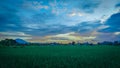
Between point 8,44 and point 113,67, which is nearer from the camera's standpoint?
point 113,67

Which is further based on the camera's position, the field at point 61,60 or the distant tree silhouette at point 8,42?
the distant tree silhouette at point 8,42

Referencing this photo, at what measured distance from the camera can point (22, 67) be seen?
12.7ft

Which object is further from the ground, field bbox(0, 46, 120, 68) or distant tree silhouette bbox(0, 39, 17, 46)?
distant tree silhouette bbox(0, 39, 17, 46)

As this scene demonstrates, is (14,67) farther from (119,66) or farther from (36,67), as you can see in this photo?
(119,66)

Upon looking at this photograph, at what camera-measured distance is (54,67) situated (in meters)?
3.87

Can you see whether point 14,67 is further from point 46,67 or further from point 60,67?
point 60,67

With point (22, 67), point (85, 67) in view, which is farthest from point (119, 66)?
point (22, 67)

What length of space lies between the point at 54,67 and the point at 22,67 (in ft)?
2.62

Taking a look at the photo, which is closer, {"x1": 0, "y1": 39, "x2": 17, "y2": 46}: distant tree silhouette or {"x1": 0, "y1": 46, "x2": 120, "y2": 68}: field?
{"x1": 0, "y1": 46, "x2": 120, "y2": 68}: field

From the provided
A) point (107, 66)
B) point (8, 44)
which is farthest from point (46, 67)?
point (8, 44)

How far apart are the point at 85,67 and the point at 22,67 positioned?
5.14 ft

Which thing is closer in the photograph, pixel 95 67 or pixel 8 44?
pixel 95 67

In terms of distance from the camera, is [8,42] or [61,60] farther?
[8,42]

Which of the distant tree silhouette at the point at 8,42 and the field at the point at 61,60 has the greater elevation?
the distant tree silhouette at the point at 8,42
